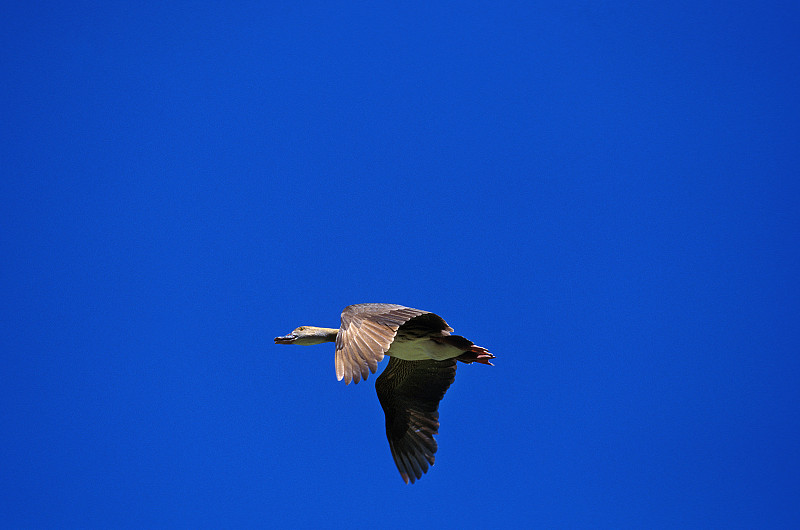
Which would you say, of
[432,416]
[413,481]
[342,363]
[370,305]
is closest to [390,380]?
[432,416]

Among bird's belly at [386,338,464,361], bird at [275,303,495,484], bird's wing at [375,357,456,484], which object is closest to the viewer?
bird at [275,303,495,484]

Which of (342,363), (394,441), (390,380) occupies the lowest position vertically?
(342,363)

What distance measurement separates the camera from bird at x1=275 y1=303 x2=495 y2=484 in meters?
9.50

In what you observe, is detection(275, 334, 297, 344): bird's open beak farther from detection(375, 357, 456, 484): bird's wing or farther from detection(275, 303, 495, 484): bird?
detection(375, 357, 456, 484): bird's wing

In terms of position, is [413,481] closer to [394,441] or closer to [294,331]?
[394,441]

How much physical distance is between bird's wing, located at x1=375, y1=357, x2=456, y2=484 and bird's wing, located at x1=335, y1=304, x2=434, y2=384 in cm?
297

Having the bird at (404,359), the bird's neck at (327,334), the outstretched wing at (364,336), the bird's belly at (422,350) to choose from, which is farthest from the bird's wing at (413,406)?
the outstretched wing at (364,336)

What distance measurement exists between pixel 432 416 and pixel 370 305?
11.4 ft

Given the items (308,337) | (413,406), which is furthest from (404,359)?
(308,337)

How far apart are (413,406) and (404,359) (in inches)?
56.3

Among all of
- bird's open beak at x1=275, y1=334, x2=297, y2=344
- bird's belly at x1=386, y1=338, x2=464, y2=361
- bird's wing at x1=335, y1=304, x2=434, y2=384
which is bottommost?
bird's wing at x1=335, y1=304, x2=434, y2=384

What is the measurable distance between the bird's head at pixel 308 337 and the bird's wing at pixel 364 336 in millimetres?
1516

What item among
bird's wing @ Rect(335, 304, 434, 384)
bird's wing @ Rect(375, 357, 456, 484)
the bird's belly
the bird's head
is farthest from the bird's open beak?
bird's wing @ Rect(375, 357, 456, 484)

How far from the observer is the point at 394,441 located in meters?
13.5
